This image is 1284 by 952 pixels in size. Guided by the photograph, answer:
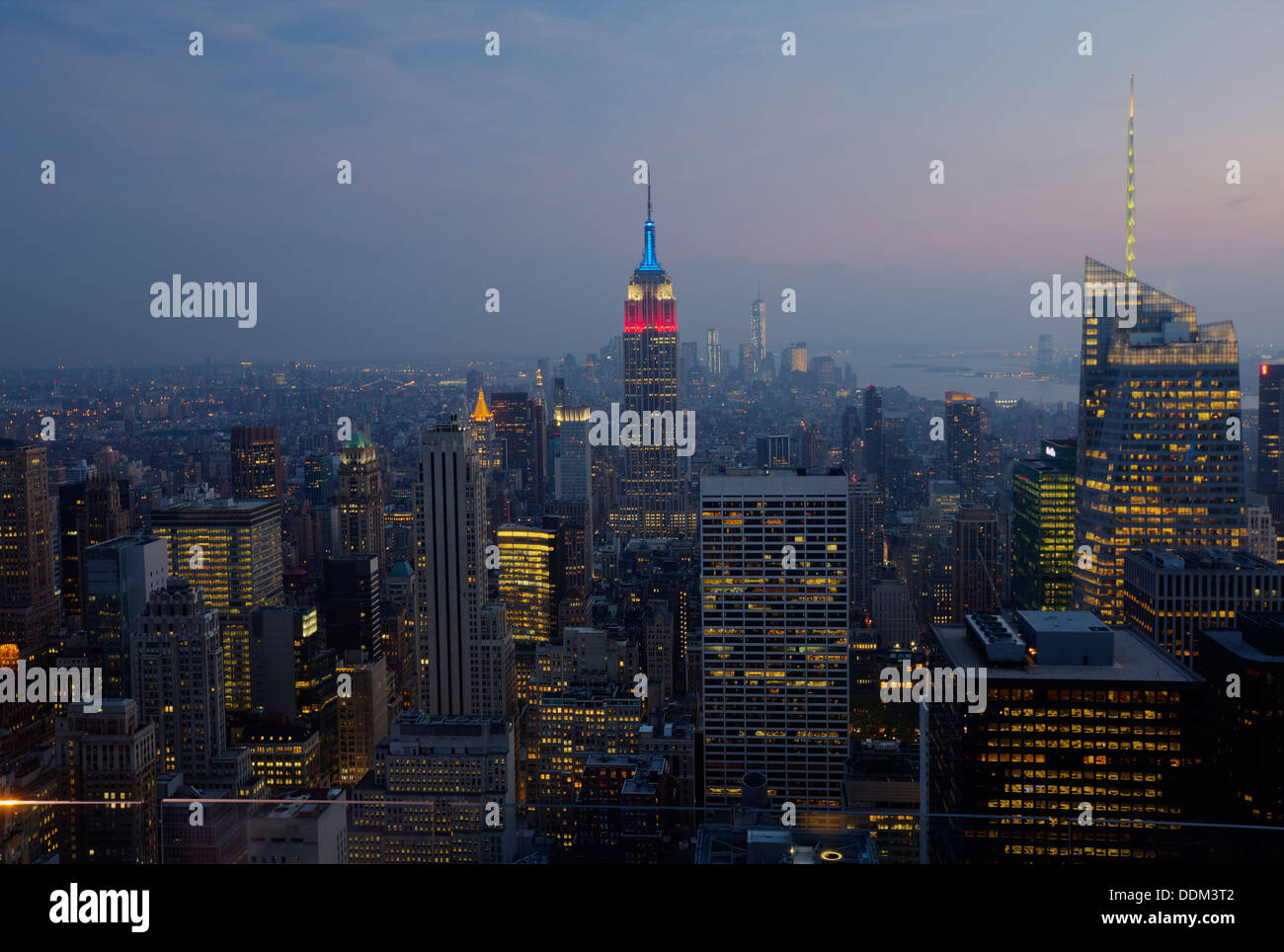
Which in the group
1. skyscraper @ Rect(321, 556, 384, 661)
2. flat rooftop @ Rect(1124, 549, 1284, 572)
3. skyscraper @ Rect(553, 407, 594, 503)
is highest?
skyscraper @ Rect(553, 407, 594, 503)

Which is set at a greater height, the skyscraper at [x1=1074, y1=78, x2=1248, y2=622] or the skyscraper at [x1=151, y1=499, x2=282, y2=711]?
the skyscraper at [x1=1074, y1=78, x2=1248, y2=622]

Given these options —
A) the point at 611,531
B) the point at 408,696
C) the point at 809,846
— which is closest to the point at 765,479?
the point at 408,696

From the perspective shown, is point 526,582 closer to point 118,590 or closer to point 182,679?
point 118,590

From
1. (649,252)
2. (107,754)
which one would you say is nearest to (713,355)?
(649,252)

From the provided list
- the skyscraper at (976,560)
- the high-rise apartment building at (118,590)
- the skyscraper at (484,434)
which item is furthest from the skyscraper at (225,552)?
the skyscraper at (976,560)

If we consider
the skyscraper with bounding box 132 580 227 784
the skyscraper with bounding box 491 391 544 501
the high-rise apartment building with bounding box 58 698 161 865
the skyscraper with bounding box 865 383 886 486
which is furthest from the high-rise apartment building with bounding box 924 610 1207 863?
the skyscraper with bounding box 491 391 544 501

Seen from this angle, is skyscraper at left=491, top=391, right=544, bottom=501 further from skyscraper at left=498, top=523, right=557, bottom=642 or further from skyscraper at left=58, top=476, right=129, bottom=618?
skyscraper at left=58, top=476, right=129, bottom=618

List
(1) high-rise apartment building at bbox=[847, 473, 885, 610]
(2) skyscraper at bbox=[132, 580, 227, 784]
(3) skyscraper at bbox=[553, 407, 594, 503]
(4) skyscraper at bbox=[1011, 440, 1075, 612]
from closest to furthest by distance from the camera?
(2) skyscraper at bbox=[132, 580, 227, 784], (1) high-rise apartment building at bbox=[847, 473, 885, 610], (4) skyscraper at bbox=[1011, 440, 1075, 612], (3) skyscraper at bbox=[553, 407, 594, 503]
